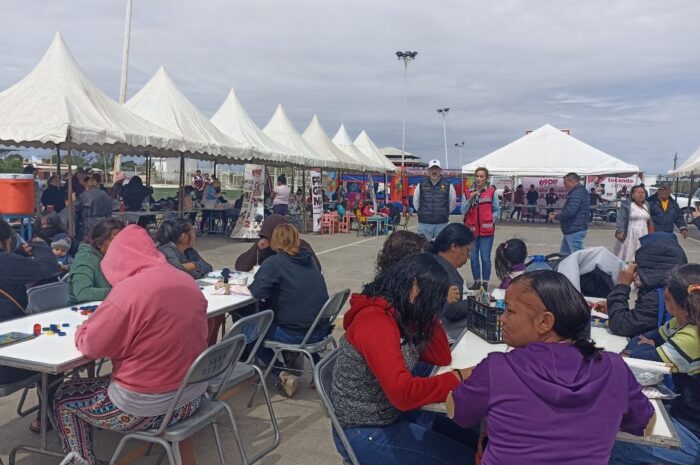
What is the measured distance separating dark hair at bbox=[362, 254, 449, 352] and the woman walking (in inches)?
276

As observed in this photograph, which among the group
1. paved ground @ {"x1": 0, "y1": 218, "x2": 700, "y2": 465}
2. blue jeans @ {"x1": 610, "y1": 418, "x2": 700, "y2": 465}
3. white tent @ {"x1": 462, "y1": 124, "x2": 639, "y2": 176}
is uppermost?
white tent @ {"x1": 462, "y1": 124, "x2": 639, "y2": 176}

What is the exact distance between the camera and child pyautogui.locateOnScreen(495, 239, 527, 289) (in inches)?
181

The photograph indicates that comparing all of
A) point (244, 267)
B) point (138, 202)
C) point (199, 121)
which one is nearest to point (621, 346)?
point (244, 267)

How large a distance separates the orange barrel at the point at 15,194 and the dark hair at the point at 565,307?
30.8 ft

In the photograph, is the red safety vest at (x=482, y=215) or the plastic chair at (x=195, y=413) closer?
the plastic chair at (x=195, y=413)

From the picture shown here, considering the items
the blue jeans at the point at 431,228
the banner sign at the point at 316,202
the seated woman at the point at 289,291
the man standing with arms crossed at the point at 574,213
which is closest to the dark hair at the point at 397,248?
the seated woman at the point at 289,291

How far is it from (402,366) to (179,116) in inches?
453

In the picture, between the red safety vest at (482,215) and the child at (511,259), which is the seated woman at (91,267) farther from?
the red safety vest at (482,215)

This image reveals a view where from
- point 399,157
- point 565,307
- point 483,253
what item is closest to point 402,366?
point 565,307

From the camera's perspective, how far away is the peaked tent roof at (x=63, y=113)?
8875mm

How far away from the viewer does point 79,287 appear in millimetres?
3967

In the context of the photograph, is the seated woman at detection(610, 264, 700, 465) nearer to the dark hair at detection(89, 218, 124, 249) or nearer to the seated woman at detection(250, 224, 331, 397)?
the seated woman at detection(250, 224, 331, 397)

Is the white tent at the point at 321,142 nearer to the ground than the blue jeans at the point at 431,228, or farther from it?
farther from it

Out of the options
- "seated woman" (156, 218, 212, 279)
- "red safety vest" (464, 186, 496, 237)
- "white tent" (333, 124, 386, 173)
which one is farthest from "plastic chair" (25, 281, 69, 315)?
"white tent" (333, 124, 386, 173)
